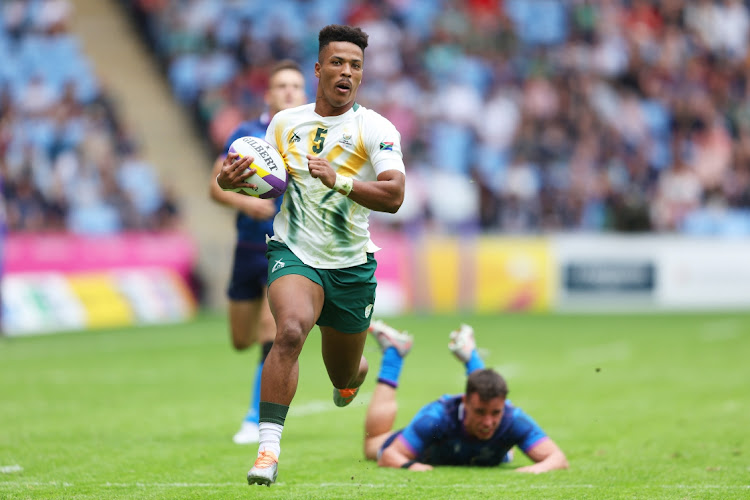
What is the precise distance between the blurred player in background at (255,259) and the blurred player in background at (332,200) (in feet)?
7.19

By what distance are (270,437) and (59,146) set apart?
1680 cm

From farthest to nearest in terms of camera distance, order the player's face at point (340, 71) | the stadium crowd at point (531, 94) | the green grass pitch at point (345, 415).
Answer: the stadium crowd at point (531, 94), the green grass pitch at point (345, 415), the player's face at point (340, 71)

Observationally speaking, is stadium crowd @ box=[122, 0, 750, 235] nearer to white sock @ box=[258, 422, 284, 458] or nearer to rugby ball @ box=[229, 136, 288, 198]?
rugby ball @ box=[229, 136, 288, 198]

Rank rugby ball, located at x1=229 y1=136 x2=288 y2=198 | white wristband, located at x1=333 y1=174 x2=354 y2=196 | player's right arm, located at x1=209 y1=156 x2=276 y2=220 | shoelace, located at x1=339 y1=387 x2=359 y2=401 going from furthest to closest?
player's right arm, located at x1=209 y1=156 x2=276 y2=220 < shoelace, located at x1=339 y1=387 x2=359 y2=401 < rugby ball, located at x1=229 y1=136 x2=288 y2=198 < white wristband, located at x1=333 y1=174 x2=354 y2=196

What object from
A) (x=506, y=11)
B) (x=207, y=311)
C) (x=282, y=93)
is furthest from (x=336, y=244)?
Answer: (x=506, y=11)

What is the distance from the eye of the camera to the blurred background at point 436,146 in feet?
69.8

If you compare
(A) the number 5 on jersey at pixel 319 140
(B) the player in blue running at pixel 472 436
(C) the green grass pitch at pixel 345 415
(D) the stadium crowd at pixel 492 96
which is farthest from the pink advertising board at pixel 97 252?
(A) the number 5 on jersey at pixel 319 140

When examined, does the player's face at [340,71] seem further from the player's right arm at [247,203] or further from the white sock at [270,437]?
the player's right arm at [247,203]

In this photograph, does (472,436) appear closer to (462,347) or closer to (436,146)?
(462,347)

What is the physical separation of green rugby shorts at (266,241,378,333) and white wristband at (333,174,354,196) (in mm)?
621

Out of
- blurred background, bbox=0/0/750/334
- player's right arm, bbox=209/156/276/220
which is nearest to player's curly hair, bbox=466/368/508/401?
player's right arm, bbox=209/156/276/220

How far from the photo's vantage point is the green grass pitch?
714cm

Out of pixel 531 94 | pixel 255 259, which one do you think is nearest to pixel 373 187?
pixel 255 259

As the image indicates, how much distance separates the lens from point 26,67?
23.6m
